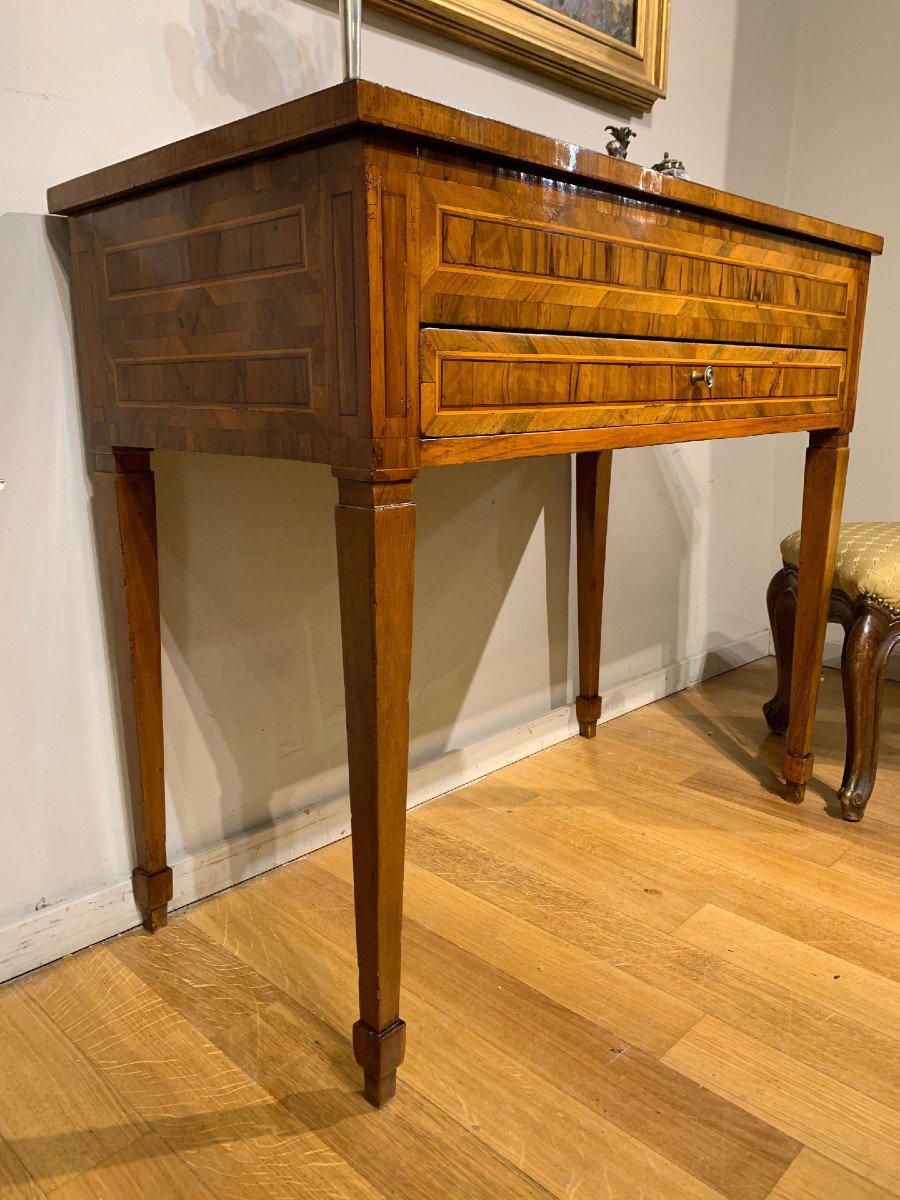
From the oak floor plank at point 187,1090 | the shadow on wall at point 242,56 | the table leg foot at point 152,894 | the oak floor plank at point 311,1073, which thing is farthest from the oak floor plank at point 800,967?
the shadow on wall at point 242,56

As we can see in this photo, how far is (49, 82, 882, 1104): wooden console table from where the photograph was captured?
685mm

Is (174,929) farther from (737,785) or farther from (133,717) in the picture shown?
(737,785)

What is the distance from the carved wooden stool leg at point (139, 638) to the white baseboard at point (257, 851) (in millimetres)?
46

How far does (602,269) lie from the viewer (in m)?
0.87

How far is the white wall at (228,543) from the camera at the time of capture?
953mm

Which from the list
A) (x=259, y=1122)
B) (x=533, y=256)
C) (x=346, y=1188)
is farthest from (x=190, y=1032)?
(x=533, y=256)

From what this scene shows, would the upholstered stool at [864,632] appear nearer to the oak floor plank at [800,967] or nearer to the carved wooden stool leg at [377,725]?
the oak floor plank at [800,967]

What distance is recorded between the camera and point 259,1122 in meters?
0.81

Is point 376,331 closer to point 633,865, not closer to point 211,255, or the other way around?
point 211,255

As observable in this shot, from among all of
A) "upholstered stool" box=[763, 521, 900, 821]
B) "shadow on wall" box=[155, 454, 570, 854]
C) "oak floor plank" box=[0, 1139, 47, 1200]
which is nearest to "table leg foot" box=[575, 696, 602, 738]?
"shadow on wall" box=[155, 454, 570, 854]

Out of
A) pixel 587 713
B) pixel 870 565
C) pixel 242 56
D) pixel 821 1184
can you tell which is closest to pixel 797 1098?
pixel 821 1184

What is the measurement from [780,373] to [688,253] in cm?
27

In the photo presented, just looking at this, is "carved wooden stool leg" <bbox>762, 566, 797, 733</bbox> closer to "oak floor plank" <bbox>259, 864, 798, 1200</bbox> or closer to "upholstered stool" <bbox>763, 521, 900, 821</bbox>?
"upholstered stool" <bbox>763, 521, 900, 821</bbox>

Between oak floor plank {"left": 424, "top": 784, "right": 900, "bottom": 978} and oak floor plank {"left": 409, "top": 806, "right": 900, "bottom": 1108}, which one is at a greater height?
oak floor plank {"left": 409, "top": 806, "right": 900, "bottom": 1108}
